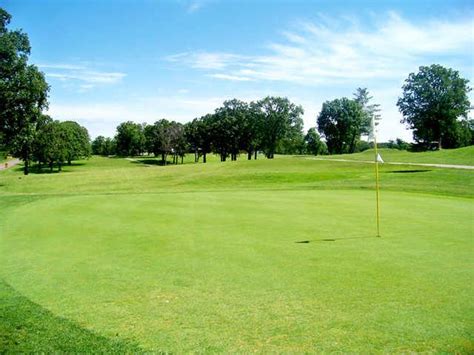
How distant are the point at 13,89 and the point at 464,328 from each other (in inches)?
1457

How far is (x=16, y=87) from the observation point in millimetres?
33781

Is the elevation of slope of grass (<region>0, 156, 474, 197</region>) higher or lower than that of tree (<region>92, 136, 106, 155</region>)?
lower

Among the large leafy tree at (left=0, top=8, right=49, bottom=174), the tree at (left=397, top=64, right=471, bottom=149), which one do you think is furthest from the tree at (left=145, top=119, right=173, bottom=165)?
the large leafy tree at (left=0, top=8, right=49, bottom=174)

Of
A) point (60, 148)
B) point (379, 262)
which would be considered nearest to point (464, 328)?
point (379, 262)

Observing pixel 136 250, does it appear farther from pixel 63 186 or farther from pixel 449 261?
pixel 63 186

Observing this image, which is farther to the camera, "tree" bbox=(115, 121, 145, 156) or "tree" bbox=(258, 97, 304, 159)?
"tree" bbox=(115, 121, 145, 156)

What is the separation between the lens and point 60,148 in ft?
263

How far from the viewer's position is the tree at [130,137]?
424 ft

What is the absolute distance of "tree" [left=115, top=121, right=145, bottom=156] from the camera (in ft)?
424

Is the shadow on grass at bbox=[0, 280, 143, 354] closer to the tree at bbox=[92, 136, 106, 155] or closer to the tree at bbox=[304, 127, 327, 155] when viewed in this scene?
the tree at bbox=[304, 127, 327, 155]

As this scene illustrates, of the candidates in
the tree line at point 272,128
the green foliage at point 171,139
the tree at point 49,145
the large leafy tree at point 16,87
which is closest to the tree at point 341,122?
the tree line at point 272,128

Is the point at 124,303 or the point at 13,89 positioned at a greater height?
the point at 13,89

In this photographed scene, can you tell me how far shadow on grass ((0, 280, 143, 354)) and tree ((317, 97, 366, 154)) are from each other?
97.6 metres

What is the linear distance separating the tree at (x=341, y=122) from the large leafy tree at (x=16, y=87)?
248ft
